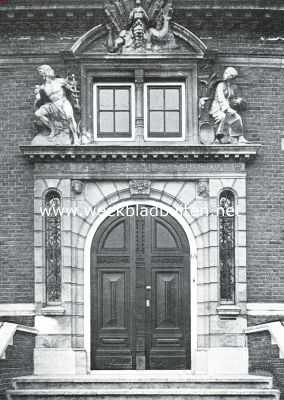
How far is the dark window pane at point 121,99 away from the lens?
13117mm

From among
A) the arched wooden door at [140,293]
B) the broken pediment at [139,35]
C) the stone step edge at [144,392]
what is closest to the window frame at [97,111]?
the broken pediment at [139,35]

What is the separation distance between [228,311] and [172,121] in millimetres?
3522

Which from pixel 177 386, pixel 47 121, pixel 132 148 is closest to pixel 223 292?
pixel 177 386

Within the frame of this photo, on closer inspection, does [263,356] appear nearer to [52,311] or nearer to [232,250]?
[232,250]

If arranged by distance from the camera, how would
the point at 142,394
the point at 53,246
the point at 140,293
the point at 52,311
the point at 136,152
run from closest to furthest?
the point at 142,394, the point at 52,311, the point at 136,152, the point at 53,246, the point at 140,293

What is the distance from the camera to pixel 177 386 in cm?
1182

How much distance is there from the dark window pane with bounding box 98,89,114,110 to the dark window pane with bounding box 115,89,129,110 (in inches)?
3.7

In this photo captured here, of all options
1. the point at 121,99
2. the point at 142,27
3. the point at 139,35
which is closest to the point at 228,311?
the point at 121,99

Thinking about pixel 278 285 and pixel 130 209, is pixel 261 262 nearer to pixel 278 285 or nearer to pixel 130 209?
pixel 278 285

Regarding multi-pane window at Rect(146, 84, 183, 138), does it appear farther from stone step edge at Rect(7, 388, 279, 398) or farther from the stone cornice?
stone step edge at Rect(7, 388, 279, 398)

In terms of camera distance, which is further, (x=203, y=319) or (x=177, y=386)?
(x=203, y=319)

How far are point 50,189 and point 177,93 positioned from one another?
287cm

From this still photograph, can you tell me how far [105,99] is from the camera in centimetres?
1312

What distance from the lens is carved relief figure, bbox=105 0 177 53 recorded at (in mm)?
12828
